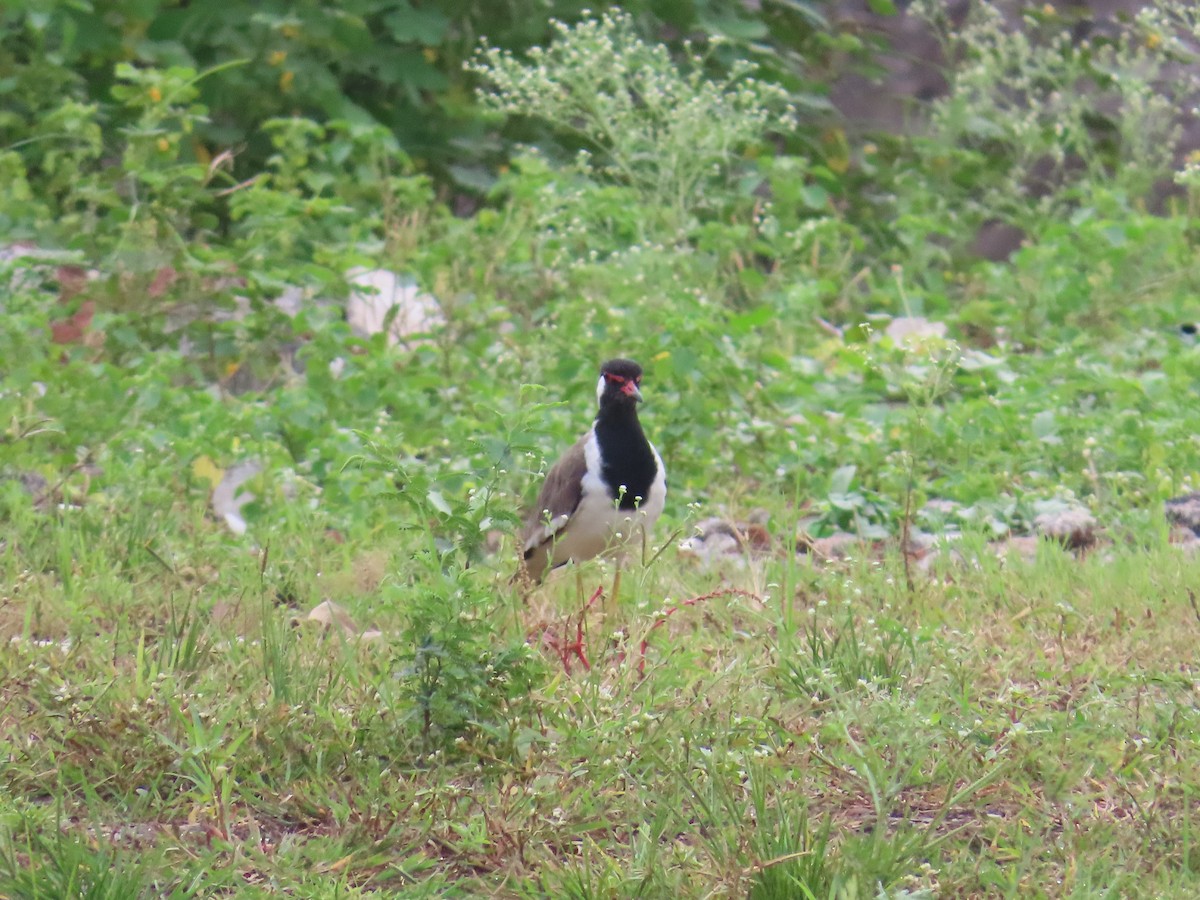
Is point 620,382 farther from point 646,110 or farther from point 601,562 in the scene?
point 646,110

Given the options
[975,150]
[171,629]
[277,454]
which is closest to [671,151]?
[277,454]

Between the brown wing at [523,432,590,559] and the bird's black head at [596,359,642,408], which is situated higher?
the bird's black head at [596,359,642,408]

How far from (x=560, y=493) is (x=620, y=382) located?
37 centimetres

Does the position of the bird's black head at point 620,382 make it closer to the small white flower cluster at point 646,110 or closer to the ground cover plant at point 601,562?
the ground cover plant at point 601,562

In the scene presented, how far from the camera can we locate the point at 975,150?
30.8 ft

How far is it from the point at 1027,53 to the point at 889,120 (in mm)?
1321

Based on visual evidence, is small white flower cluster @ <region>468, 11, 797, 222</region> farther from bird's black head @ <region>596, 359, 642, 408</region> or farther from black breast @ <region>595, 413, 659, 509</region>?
black breast @ <region>595, 413, 659, 509</region>

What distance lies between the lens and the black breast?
4.62 metres

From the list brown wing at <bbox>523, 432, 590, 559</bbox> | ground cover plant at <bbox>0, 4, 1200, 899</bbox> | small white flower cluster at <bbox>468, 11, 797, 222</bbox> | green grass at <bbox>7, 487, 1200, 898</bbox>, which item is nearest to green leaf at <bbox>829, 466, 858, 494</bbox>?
ground cover plant at <bbox>0, 4, 1200, 899</bbox>

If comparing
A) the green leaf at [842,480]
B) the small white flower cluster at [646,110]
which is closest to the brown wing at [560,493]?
the green leaf at [842,480]

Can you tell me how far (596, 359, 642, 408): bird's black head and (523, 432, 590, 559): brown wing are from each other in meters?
0.17

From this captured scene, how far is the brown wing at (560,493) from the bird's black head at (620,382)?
0.54ft

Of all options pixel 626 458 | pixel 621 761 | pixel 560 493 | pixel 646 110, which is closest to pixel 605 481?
pixel 626 458

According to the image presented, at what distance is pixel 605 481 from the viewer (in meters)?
4.64
